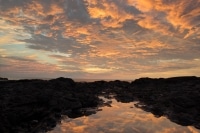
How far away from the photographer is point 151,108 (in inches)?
982

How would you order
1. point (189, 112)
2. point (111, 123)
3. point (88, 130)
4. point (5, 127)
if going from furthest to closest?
point (189, 112) < point (111, 123) < point (88, 130) < point (5, 127)

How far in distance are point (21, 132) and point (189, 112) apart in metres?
14.3

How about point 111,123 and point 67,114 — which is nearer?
point 111,123

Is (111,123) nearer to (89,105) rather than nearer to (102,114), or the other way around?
(102,114)

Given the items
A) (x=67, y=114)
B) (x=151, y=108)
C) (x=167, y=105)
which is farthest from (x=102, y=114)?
(x=167, y=105)

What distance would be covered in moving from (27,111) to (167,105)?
14.3m

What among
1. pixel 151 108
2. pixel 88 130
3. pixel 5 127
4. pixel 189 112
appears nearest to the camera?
pixel 5 127

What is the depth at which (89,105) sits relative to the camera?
Answer: 26.4m

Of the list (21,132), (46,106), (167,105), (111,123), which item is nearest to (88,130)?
(111,123)

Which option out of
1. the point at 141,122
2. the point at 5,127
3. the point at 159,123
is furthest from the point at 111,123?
the point at 5,127

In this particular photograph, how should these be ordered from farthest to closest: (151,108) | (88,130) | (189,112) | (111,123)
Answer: (151,108)
(189,112)
(111,123)
(88,130)

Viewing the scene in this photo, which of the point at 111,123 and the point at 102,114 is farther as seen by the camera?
the point at 102,114

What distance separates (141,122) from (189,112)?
542cm

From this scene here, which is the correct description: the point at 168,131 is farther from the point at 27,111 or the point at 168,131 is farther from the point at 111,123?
the point at 27,111
